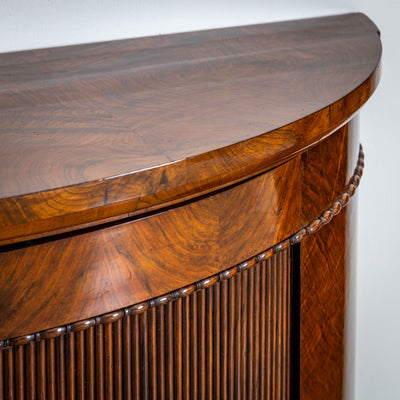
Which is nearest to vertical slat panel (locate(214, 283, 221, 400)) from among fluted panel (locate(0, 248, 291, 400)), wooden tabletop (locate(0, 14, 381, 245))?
fluted panel (locate(0, 248, 291, 400))

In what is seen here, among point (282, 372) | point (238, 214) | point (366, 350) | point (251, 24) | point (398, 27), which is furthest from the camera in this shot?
point (366, 350)

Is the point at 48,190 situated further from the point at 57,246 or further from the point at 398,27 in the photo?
the point at 398,27

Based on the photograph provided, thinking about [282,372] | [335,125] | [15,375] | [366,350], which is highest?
[335,125]

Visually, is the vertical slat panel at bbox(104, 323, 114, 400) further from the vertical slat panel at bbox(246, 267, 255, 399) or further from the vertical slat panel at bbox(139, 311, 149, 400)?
the vertical slat panel at bbox(246, 267, 255, 399)

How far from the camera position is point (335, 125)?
0.50m

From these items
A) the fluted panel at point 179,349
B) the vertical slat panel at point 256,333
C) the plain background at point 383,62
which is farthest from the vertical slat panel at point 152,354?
the plain background at point 383,62

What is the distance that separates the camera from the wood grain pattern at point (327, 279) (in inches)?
21.3

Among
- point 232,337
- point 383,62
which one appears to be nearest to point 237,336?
point 232,337

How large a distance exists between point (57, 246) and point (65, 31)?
1.28 feet

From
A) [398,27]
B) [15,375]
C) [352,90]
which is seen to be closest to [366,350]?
[398,27]

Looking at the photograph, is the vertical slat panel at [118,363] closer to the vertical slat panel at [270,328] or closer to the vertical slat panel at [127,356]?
the vertical slat panel at [127,356]

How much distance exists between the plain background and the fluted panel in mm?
351

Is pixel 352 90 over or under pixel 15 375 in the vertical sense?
over

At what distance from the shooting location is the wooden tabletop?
1.19ft
